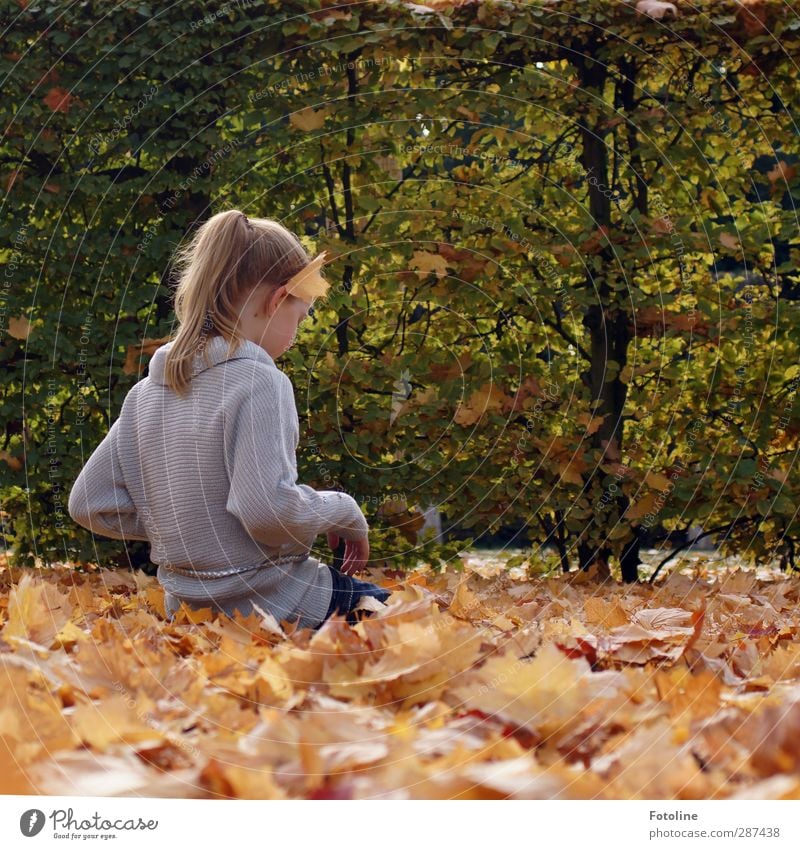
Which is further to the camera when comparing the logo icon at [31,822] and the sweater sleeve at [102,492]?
the sweater sleeve at [102,492]

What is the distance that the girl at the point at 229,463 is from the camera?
2.23 m

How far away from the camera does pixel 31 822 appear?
4.55ft

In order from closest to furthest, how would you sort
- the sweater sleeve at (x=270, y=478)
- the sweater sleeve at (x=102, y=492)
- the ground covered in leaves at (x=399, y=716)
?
the ground covered in leaves at (x=399, y=716)
the sweater sleeve at (x=270, y=478)
the sweater sleeve at (x=102, y=492)

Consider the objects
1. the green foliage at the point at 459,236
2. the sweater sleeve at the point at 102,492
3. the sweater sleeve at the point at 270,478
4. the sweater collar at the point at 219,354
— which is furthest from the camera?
the green foliage at the point at 459,236

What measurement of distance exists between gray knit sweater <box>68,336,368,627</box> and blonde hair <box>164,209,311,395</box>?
49 mm

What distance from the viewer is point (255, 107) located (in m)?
3.92

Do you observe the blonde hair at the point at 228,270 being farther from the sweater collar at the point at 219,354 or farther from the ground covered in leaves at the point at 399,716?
the ground covered in leaves at the point at 399,716

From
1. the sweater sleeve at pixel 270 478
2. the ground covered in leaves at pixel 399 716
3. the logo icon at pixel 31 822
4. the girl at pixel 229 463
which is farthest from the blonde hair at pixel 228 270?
the logo icon at pixel 31 822

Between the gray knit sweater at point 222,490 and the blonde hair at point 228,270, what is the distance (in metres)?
0.05

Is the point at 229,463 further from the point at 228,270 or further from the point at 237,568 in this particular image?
the point at 228,270

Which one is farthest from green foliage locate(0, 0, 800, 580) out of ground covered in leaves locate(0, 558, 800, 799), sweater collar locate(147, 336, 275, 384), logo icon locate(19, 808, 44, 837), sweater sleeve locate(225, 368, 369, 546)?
logo icon locate(19, 808, 44, 837)

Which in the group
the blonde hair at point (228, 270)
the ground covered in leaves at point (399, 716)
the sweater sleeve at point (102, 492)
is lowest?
the ground covered in leaves at point (399, 716)

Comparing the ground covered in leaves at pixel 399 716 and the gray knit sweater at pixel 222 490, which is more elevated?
the gray knit sweater at pixel 222 490

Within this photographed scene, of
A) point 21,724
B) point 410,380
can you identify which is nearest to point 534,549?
point 410,380
